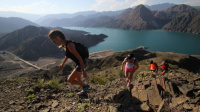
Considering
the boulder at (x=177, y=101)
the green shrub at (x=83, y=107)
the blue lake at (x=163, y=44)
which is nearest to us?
the boulder at (x=177, y=101)

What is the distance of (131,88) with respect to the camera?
184 inches

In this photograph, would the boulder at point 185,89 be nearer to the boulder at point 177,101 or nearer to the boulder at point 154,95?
the boulder at point 177,101

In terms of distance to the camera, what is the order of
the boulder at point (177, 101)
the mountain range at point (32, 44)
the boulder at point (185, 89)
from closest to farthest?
the boulder at point (177, 101)
the boulder at point (185, 89)
the mountain range at point (32, 44)

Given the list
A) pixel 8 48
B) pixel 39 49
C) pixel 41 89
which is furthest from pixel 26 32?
pixel 41 89

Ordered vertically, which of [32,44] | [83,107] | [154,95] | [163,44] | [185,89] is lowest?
[32,44]

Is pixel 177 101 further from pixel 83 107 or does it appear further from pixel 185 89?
pixel 83 107

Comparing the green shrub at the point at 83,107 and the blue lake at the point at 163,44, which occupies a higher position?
the green shrub at the point at 83,107

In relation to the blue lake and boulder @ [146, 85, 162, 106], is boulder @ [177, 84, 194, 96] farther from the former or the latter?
the blue lake

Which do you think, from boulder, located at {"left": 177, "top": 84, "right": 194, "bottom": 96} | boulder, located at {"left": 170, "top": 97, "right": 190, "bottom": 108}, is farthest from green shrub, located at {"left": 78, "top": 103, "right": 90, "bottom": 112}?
boulder, located at {"left": 177, "top": 84, "right": 194, "bottom": 96}

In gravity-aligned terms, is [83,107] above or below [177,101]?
below

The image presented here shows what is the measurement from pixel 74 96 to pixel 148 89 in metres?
2.59

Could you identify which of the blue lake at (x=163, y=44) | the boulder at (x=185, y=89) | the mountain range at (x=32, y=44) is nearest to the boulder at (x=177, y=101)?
the boulder at (x=185, y=89)

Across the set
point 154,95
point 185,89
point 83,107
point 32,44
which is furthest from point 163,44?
point 32,44

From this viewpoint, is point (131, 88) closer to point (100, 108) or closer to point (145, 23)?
point (100, 108)
